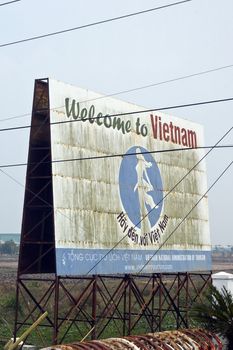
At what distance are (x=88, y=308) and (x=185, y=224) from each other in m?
22.0

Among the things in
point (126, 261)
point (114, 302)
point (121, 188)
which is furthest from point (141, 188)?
point (114, 302)

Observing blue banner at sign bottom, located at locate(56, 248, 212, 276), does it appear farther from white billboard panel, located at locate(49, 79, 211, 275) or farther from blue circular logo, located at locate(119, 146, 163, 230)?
blue circular logo, located at locate(119, 146, 163, 230)

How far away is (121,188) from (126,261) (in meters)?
2.17

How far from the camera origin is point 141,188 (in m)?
25.7

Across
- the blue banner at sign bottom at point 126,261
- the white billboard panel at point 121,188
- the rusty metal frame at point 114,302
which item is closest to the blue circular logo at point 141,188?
the white billboard panel at point 121,188

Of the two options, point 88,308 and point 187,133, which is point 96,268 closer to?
point 187,133

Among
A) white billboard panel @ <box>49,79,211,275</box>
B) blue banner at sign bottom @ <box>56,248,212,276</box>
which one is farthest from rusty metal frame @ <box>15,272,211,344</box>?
white billboard panel @ <box>49,79,211,275</box>

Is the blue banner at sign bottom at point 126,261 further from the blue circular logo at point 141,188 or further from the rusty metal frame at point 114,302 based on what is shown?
the blue circular logo at point 141,188

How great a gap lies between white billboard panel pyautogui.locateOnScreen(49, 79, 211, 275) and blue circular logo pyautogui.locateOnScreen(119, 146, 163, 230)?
31 mm

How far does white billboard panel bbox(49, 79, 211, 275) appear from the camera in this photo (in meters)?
21.5

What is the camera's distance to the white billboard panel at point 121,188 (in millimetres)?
21500

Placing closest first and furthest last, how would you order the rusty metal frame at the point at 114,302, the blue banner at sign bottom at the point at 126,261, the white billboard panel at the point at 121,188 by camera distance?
the blue banner at sign bottom at the point at 126,261
the white billboard panel at the point at 121,188
the rusty metal frame at the point at 114,302

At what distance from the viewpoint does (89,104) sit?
23.0 m

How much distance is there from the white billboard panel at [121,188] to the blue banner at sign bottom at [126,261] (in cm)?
3
